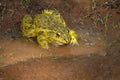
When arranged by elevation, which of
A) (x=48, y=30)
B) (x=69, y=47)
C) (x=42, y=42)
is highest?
(x=48, y=30)

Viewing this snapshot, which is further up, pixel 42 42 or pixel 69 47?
pixel 42 42

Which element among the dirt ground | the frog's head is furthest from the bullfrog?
the dirt ground

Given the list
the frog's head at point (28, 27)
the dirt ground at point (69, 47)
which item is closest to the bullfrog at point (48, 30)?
the frog's head at point (28, 27)

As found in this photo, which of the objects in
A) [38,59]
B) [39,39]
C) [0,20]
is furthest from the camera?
[0,20]

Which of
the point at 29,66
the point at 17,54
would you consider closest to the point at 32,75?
the point at 29,66

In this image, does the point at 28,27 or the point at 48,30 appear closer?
the point at 48,30

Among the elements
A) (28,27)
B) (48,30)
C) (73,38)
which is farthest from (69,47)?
(28,27)

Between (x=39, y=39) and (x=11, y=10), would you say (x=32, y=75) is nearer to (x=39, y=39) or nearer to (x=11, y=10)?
(x=39, y=39)

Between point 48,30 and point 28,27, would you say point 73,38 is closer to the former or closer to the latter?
point 48,30
